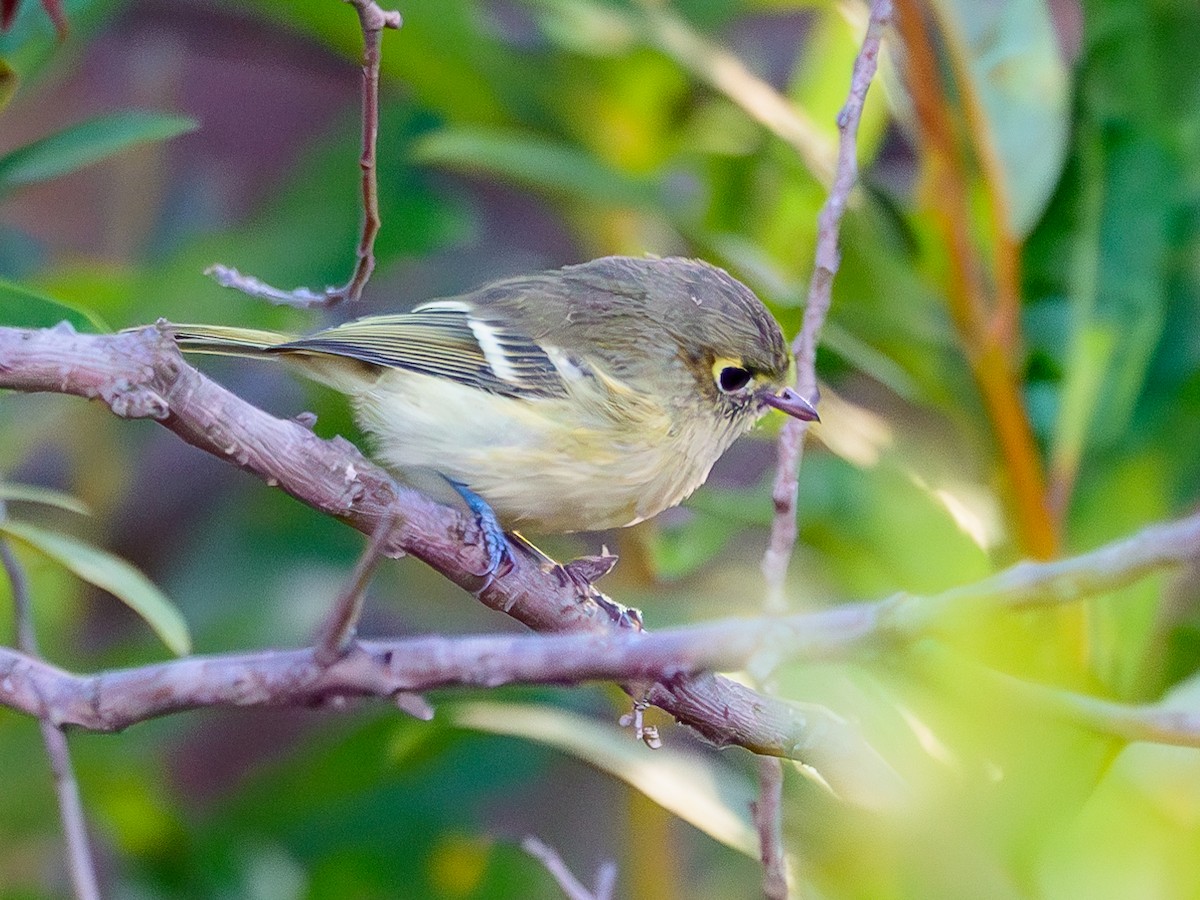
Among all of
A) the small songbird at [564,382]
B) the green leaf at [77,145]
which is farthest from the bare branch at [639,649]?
the green leaf at [77,145]

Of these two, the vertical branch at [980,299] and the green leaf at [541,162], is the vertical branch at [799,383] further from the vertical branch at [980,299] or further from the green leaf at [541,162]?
the green leaf at [541,162]

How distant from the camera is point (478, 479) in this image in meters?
1.64

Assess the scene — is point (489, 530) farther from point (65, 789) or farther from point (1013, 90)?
point (1013, 90)

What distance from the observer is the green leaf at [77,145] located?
1838 millimetres

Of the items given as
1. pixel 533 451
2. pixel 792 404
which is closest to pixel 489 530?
pixel 533 451

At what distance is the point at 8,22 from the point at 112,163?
2.35 m

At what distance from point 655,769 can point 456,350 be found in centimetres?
64

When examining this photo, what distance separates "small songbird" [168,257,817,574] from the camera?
1646 mm

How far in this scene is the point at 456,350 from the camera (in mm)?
1807

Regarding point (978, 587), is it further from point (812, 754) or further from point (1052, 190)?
point (1052, 190)

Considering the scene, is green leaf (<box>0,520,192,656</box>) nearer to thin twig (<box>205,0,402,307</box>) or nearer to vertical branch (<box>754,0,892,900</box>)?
thin twig (<box>205,0,402,307</box>)

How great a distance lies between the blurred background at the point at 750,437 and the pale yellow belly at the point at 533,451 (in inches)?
8.7

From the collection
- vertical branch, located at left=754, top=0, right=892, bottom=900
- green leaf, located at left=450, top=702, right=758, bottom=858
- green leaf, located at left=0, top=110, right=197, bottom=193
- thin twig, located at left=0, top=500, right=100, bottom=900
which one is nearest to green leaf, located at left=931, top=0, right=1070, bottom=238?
vertical branch, located at left=754, top=0, right=892, bottom=900

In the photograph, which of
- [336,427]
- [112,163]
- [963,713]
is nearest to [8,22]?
[963,713]
